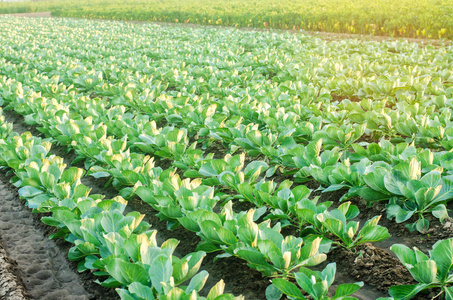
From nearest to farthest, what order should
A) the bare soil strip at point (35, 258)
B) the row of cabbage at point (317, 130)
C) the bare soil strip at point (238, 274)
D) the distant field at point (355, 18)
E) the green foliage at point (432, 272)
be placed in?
the green foliage at point (432, 272)
the bare soil strip at point (238, 274)
the bare soil strip at point (35, 258)
the row of cabbage at point (317, 130)
the distant field at point (355, 18)

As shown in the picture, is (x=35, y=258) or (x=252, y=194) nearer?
(x=35, y=258)

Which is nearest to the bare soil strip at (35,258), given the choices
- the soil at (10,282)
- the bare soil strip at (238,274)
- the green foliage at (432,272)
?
the soil at (10,282)

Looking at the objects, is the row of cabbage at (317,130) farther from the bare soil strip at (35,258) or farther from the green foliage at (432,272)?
the bare soil strip at (35,258)

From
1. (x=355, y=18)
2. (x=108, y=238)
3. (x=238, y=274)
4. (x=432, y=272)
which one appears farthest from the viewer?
(x=355, y=18)

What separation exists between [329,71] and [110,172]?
4.38 metres

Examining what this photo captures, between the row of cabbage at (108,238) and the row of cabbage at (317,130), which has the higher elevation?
the row of cabbage at (317,130)

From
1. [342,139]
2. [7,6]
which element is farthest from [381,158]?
[7,6]

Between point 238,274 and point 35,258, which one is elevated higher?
point 238,274

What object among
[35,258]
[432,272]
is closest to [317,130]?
[432,272]

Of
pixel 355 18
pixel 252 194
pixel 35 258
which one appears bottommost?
pixel 35 258

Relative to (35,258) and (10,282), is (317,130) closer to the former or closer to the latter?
(35,258)

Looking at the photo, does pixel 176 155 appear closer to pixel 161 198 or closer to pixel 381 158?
pixel 161 198

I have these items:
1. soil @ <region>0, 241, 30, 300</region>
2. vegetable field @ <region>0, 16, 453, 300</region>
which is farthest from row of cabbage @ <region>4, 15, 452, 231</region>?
soil @ <region>0, 241, 30, 300</region>

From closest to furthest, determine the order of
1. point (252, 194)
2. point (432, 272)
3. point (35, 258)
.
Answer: point (432, 272)
point (35, 258)
point (252, 194)
